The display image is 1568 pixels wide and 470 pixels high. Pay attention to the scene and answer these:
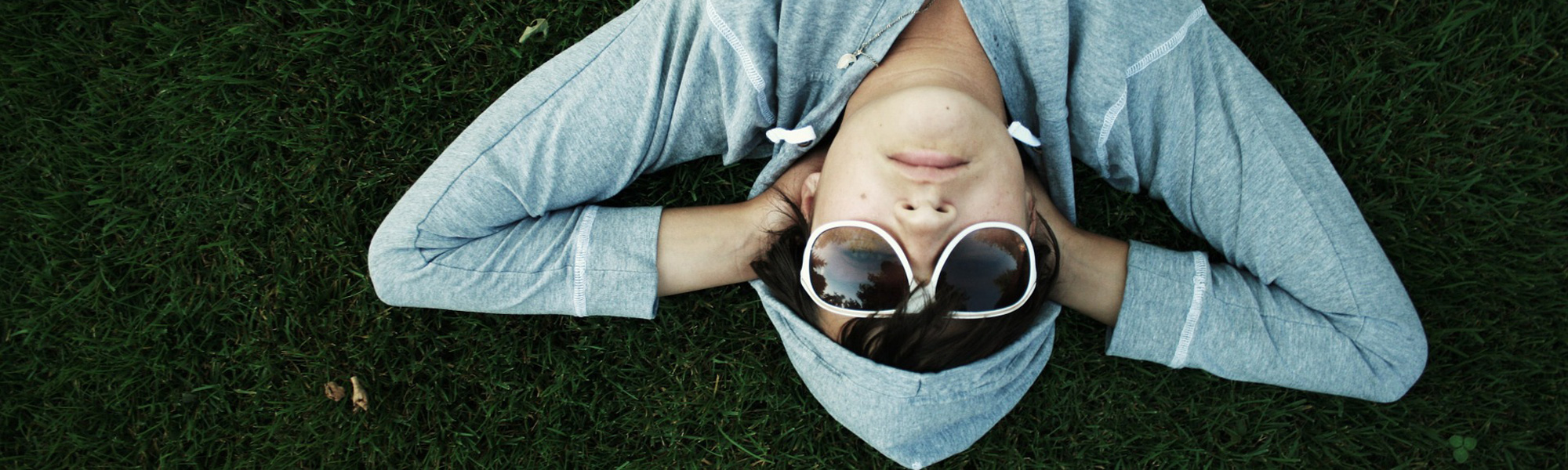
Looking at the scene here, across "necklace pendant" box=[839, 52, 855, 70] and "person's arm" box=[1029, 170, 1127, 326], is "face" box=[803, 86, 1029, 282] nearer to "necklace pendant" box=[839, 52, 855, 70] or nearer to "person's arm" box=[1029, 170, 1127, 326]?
"necklace pendant" box=[839, 52, 855, 70]

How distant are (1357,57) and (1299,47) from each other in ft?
0.76

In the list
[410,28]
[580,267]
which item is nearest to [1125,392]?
[580,267]

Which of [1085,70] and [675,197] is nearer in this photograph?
[1085,70]

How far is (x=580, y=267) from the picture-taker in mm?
2736

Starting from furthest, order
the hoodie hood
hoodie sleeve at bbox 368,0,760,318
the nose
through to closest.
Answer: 1. hoodie sleeve at bbox 368,0,760,318
2. the hoodie hood
3. the nose

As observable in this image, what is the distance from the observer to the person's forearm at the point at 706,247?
2770 mm

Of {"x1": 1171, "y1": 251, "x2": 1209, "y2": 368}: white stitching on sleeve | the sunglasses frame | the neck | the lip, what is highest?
the neck

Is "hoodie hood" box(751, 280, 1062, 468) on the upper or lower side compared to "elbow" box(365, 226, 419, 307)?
lower

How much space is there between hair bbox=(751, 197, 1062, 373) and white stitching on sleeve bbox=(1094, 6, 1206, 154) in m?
0.38

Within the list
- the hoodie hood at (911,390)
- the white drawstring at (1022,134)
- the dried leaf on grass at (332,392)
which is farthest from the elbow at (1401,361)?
the dried leaf on grass at (332,392)

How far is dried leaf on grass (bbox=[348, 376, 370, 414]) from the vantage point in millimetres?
3283

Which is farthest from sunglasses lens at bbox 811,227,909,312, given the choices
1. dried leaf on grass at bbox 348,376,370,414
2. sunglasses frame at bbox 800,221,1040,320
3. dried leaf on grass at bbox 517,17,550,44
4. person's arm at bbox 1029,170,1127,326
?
dried leaf on grass at bbox 348,376,370,414

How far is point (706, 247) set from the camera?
9.12 ft

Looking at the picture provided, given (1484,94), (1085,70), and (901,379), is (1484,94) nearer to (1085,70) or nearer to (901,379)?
(1085,70)
